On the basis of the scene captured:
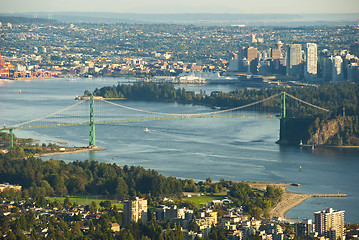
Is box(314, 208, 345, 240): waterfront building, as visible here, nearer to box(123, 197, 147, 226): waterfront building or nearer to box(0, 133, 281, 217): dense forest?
box(0, 133, 281, 217): dense forest

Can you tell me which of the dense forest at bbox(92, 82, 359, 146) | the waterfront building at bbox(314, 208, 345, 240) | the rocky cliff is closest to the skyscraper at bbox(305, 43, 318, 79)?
the dense forest at bbox(92, 82, 359, 146)

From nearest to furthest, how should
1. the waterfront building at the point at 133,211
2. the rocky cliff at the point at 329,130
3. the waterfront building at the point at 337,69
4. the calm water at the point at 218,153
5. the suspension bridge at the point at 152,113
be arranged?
the waterfront building at the point at 133,211
the calm water at the point at 218,153
the rocky cliff at the point at 329,130
the suspension bridge at the point at 152,113
the waterfront building at the point at 337,69

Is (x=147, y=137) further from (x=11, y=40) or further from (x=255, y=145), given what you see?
(x=11, y=40)

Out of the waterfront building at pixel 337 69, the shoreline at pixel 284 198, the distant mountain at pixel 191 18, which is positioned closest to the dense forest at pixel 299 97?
the shoreline at pixel 284 198

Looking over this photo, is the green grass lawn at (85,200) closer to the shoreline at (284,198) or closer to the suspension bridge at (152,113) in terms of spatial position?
the shoreline at (284,198)

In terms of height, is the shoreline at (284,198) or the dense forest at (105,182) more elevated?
the dense forest at (105,182)

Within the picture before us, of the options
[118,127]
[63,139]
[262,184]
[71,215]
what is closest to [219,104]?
[118,127]

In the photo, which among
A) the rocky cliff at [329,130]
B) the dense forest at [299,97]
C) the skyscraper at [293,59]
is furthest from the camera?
the skyscraper at [293,59]
